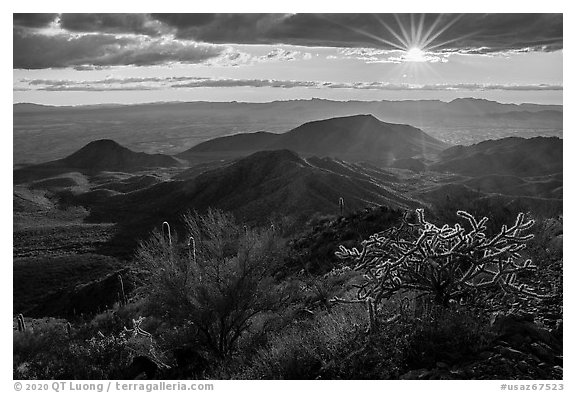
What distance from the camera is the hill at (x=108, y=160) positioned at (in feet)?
445

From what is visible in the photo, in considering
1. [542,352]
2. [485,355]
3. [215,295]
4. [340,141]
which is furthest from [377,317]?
[340,141]

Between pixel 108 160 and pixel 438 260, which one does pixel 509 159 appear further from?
pixel 438 260

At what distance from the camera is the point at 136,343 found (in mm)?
10211

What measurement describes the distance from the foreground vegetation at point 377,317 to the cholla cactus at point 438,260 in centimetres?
2

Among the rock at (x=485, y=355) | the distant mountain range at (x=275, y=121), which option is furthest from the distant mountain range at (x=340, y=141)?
the rock at (x=485, y=355)

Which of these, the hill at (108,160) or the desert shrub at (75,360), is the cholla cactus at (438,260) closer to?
the desert shrub at (75,360)

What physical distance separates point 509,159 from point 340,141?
67.0m

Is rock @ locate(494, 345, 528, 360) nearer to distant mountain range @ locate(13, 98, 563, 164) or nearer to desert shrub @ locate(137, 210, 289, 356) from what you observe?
desert shrub @ locate(137, 210, 289, 356)

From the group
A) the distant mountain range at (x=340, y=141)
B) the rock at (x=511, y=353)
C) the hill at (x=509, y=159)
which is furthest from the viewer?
the distant mountain range at (x=340, y=141)

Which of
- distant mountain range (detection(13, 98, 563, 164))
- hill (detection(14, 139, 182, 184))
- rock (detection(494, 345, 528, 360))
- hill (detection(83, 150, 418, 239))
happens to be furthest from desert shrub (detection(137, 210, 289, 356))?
hill (detection(14, 139, 182, 184))

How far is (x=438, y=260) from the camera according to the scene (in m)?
A: 6.22

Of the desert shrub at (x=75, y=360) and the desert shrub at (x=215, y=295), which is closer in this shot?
the desert shrub at (x=215, y=295)

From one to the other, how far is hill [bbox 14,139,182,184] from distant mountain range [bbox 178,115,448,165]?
15572mm

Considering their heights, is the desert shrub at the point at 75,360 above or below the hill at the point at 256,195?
above
